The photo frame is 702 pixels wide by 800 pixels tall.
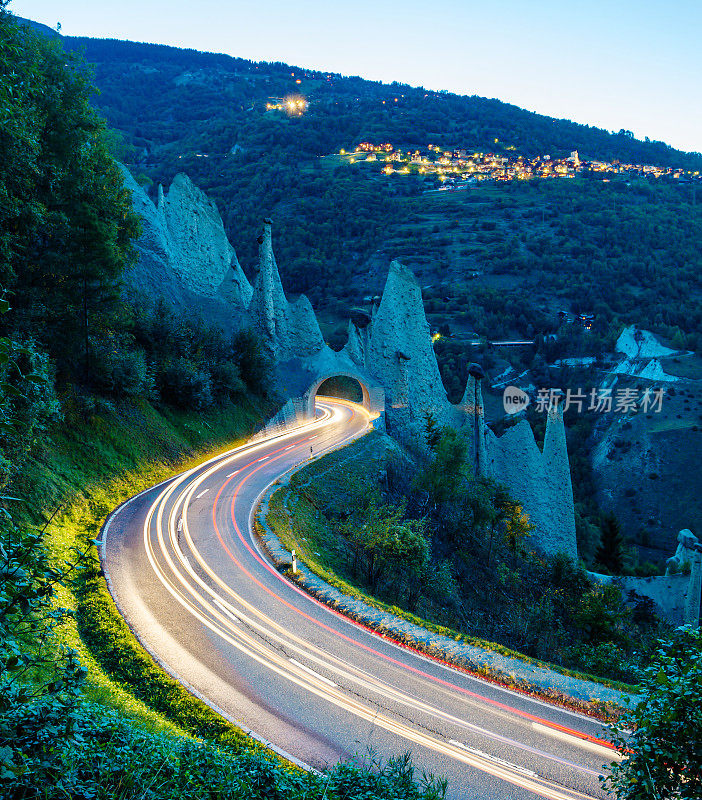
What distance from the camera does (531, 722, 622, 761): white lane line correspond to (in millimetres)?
10805

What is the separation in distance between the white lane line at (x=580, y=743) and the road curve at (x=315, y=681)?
0.03 metres

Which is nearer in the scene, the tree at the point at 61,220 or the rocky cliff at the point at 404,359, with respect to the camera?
the tree at the point at 61,220

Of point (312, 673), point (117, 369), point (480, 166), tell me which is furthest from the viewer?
point (480, 166)

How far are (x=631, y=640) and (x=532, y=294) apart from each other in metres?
86.1

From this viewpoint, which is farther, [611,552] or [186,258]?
[611,552]

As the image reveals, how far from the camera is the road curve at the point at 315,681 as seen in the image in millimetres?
10477

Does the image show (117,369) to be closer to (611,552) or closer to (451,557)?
(451,557)

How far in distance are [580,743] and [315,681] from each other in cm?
607

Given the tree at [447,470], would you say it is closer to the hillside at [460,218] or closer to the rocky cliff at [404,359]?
the rocky cliff at [404,359]

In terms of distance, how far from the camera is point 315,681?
12.7 meters

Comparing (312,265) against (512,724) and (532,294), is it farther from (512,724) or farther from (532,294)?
(512,724)

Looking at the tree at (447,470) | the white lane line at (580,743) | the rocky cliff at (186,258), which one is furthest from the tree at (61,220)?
the white lane line at (580,743)

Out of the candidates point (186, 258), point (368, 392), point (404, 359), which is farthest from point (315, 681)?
point (186, 258)

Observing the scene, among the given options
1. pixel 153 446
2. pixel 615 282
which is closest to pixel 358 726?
pixel 153 446
